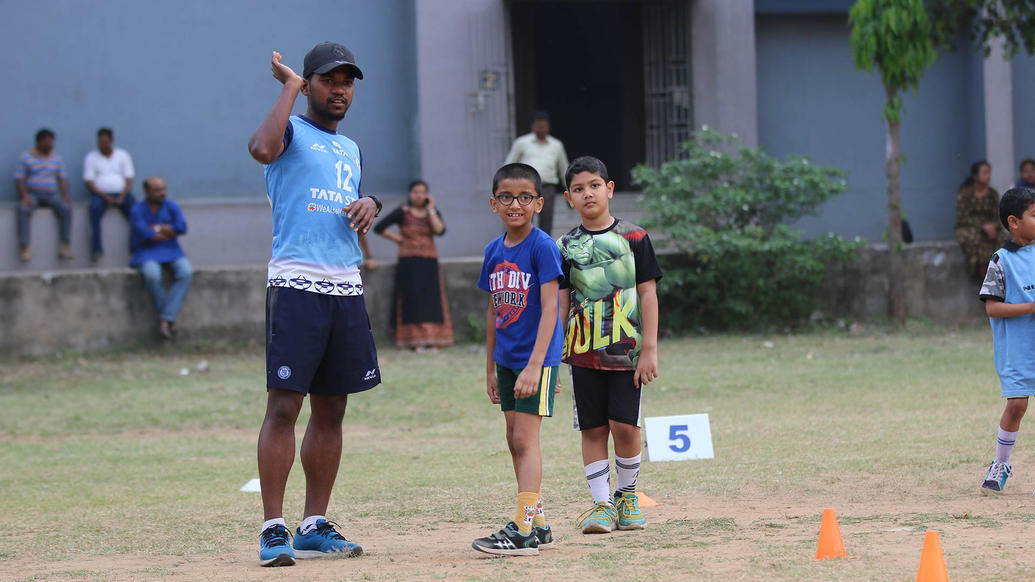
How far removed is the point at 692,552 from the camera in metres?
4.99

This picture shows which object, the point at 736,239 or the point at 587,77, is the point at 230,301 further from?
the point at 587,77

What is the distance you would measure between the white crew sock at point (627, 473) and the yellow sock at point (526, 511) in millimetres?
735

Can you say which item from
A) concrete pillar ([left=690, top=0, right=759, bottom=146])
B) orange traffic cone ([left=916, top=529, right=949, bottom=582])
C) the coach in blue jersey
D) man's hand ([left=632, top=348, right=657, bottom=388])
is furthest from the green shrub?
orange traffic cone ([left=916, top=529, right=949, bottom=582])

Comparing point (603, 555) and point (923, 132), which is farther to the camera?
point (923, 132)

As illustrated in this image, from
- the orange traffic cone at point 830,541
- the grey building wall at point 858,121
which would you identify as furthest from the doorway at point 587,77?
the orange traffic cone at point 830,541

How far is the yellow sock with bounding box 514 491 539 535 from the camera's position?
16.9 feet

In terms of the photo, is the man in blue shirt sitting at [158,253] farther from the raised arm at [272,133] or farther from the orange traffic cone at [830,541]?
the orange traffic cone at [830,541]

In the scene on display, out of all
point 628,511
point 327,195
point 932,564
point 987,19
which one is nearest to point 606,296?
point 628,511

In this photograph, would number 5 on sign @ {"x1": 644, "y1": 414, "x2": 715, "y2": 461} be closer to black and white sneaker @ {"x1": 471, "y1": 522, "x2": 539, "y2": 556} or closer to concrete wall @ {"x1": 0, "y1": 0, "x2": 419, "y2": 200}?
black and white sneaker @ {"x1": 471, "y1": 522, "x2": 539, "y2": 556}

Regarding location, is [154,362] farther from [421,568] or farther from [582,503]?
[421,568]

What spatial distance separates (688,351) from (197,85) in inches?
308

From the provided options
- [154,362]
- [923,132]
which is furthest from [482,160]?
[923,132]

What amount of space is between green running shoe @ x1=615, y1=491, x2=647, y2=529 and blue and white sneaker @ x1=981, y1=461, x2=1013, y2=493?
201cm

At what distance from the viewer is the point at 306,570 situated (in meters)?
4.88
